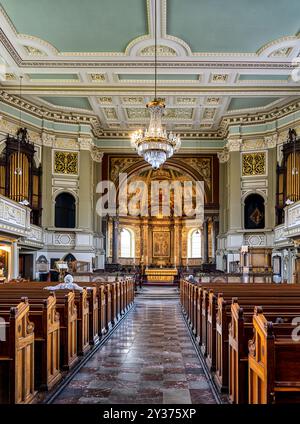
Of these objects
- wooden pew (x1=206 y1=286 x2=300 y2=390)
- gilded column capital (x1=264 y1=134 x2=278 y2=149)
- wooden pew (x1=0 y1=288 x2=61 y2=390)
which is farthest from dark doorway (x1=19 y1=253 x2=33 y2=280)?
wooden pew (x1=0 y1=288 x2=61 y2=390)

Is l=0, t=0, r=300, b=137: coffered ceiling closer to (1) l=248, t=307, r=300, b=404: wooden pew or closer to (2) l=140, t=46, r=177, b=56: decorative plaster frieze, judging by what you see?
(2) l=140, t=46, r=177, b=56: decorative plaster frieze

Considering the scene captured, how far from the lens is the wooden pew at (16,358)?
363cm

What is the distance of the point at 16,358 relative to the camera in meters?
3.65

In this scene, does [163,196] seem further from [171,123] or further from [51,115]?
[51,115]

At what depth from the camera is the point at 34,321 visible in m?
4.59

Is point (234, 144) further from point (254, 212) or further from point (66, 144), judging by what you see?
point (66, 144)

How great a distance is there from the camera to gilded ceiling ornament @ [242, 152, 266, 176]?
1902cm

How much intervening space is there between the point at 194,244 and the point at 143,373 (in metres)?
20.0

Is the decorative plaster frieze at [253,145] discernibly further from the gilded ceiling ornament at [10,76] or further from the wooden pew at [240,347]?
the wooden pew at [240,347]

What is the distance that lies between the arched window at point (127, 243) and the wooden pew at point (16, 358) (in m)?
20.7

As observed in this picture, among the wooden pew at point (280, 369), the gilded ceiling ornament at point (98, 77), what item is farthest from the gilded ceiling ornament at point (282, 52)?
the wooden pew at point (280, 369)

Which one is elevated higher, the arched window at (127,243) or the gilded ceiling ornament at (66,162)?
the gilded ceiling ornament at (66,162)
